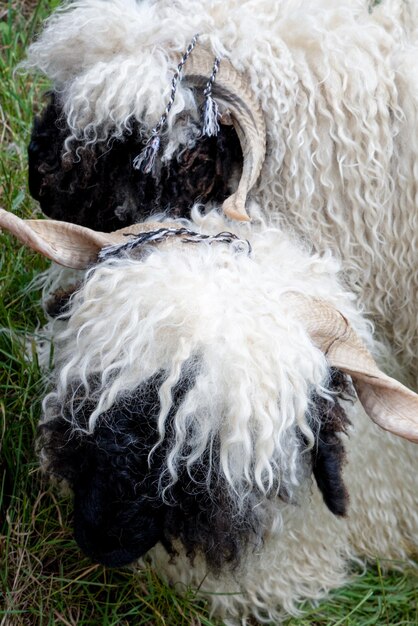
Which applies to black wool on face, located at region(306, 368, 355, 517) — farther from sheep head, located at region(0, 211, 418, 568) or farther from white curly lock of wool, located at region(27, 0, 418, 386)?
white curly lock of wool, located at region(27, 0, 418, 386)

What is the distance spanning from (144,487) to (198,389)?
0.23m

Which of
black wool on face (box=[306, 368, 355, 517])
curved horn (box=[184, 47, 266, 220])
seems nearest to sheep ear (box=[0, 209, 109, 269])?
curved horn (box=[184, 47, 266, 220])

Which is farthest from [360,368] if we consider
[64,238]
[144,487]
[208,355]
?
[64,238]

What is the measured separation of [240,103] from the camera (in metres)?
2.09

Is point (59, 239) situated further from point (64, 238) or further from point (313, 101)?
point (313, 101)

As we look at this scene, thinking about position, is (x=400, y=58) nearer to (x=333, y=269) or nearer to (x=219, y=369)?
(x=333, y=269)

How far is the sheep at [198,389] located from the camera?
1635 millimetres

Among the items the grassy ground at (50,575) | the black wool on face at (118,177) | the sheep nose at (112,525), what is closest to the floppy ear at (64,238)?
the black wool on face at (118,177)

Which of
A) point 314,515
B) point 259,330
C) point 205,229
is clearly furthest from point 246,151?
point 314,515

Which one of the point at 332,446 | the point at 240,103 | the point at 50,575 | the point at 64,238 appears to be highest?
the point at 240,103

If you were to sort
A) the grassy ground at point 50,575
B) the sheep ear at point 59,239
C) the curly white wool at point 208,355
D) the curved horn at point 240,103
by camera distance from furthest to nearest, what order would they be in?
1. the grassy ground at point 50,575
2. the curved horn at point 240,103
3. the sheep ear at point 59,239
4. the curly white wool at point 208,355

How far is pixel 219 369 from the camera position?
1614 millimetres

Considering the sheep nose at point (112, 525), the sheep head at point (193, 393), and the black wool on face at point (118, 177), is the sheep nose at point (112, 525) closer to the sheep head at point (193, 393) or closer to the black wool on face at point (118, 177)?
the sheep head at point (193, 393)

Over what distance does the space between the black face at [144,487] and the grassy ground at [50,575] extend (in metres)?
0.47
